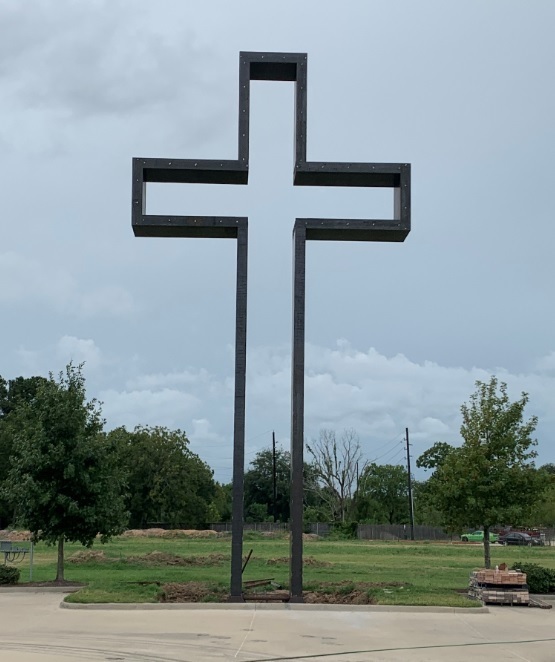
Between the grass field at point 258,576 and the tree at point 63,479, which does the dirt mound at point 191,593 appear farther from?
the tree at point 63,479

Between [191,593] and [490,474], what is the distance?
870cm

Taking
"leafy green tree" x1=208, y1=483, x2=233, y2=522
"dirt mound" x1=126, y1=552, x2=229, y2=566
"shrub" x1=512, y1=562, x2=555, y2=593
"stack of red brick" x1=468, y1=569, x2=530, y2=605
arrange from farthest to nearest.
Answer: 1. "leafy green tree" x1=208, y1=483, x2=233, y2=522
2. "dirt mound" x1=126, y1=552, x2=229, y2=566
3. "shrub" x1=512, y1=562, x2=555, y2=593
4. "stack of red brick" x1=468, y1=569, x2=530, y2=605

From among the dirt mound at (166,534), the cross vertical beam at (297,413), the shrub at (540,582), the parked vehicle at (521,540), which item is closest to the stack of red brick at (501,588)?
the shrub at (540,582)

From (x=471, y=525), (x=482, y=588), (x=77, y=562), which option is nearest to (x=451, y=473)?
(x=471, y=525)

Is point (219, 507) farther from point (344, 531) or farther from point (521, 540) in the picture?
point (521, 540)

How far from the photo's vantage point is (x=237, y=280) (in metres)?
17.9

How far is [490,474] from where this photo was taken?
73.3 feet

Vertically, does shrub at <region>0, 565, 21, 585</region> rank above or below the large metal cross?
below

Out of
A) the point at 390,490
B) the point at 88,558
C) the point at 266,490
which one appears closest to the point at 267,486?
the point at 266,490

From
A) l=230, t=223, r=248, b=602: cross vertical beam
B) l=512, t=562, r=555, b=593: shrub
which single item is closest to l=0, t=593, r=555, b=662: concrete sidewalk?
l=230, t=223, r=248, b=602: cross vertical beam

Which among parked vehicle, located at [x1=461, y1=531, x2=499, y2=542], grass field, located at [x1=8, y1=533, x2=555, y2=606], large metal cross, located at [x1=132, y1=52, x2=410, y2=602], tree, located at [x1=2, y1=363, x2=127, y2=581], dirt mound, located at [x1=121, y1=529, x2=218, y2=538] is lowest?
parked vehicle, located at [x1=461, y1=531, x2=499, y2=542]

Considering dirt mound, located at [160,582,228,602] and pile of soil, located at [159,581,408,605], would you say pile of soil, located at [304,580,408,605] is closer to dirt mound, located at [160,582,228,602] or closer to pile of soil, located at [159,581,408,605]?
pile of soil, located at [159,581,408,605]

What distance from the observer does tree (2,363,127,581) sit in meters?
21.6

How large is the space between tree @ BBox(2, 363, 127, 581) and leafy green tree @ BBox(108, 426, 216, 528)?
59.4m
